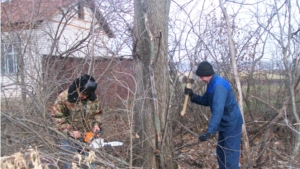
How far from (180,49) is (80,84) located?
6.92 ft

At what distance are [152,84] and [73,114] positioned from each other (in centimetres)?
103

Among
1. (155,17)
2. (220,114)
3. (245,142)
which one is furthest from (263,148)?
(155,17)

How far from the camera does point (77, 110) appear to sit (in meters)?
3.50

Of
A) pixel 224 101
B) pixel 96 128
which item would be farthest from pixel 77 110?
pixel 224 101

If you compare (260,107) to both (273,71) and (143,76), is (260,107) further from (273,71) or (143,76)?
(143,76)

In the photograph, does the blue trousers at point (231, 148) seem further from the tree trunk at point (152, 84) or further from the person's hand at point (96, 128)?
the person's hand at point (96, 128)

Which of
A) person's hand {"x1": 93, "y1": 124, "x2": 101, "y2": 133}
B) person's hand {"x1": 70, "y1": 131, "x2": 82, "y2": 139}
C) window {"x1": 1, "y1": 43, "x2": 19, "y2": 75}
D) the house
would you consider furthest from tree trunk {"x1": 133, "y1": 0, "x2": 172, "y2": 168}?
window {"x1": 1, "y1": 43, "x2": 19, "y2": 75}

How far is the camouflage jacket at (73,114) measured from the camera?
342cm

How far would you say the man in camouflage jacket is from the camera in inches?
130

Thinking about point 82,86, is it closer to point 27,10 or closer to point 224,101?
point 224,101

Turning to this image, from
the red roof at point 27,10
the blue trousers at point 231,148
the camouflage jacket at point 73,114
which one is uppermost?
the red roof at point 27,10

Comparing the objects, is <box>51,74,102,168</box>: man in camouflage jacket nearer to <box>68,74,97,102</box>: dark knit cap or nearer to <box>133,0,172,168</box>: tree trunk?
<box>68,74,97,102</box>: dark knit cap

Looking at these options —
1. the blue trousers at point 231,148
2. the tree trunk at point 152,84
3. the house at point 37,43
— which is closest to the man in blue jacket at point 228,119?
the blue trousers at point 231,148

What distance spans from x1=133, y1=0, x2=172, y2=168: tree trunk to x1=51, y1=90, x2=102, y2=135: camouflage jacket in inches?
23.3
